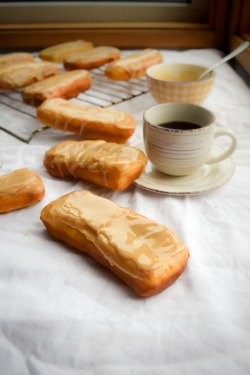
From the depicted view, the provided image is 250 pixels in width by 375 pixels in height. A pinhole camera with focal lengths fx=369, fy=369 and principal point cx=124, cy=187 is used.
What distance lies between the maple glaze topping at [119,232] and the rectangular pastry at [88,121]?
25 cm

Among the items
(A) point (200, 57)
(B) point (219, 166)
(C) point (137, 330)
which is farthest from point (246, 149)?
(A) point (200, 57)

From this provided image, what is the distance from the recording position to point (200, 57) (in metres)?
1.25

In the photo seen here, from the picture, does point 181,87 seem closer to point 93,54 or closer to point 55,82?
point 55,82

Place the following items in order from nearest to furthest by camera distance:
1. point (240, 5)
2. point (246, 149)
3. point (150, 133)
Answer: point (150, 133)
point (246, 149)
point (240, 5)

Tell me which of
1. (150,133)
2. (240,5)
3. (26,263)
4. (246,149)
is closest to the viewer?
(26,263)

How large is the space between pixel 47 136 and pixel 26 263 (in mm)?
413

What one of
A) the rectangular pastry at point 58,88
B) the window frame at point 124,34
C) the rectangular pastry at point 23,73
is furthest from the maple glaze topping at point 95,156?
the window frame at point 124,34

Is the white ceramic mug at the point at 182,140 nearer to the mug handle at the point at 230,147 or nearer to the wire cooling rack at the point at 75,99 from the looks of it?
the mug handle at the point at 230,147

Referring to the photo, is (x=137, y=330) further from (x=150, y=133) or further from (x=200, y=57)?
(x=200, y=57)

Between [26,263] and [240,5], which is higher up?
[240,5]

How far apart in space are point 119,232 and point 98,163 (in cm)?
18

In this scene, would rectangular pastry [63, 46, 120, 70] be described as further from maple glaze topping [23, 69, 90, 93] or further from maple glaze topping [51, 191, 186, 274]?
maple glaze topping [51, 191, 186, 274]

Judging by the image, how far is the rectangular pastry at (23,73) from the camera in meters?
0.99

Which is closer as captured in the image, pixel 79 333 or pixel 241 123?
pixel 79 333
